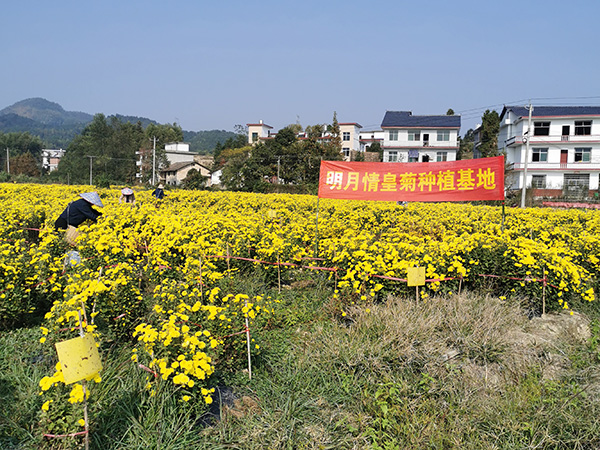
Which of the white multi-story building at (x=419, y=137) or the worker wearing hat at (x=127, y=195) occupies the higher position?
the white multi-story building at (x=419, y=137)

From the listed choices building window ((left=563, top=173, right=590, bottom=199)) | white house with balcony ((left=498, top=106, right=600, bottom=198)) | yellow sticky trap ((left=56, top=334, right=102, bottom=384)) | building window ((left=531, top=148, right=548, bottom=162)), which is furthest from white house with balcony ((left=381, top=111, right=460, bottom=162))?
yellow sticky trap ((left=56, top=334, right=102, bottom=384))

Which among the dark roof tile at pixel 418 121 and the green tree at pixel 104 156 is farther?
the green tree at pixel 104 156

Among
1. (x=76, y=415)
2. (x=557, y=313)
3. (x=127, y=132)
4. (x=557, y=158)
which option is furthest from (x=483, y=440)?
(x=127, y=132)

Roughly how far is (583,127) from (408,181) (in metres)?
36.1

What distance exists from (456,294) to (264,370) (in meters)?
2.49

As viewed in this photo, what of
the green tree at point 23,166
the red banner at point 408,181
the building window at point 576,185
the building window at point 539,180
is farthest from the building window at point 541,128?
the green tree at point 23,166

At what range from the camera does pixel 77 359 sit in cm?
260

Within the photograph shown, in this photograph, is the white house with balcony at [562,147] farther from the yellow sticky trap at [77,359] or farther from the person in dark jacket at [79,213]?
the yellow sticky trap at [77,359]

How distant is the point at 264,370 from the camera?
13.4 feet

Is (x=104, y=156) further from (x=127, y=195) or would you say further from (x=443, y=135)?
(x=127, y=195)

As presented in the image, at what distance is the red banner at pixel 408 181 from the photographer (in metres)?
7.79

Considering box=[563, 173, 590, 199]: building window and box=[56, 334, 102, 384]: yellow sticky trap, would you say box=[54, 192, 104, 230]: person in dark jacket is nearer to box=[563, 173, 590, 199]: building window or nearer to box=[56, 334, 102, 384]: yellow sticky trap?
box=[56, 334, 102, 384]: yellow sticky trap

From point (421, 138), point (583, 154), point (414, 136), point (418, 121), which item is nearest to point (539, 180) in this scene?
point (583, 154)

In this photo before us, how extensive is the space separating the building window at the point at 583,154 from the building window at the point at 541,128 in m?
2.68
